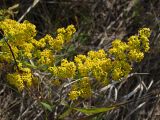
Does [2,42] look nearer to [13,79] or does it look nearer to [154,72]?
[13,79]

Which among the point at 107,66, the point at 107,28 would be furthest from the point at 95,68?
the point at 107,28

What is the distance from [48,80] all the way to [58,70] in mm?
499

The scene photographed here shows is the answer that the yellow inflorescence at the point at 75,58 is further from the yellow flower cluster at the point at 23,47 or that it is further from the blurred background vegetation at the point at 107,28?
the blurred background vegetation at the point at 107,28

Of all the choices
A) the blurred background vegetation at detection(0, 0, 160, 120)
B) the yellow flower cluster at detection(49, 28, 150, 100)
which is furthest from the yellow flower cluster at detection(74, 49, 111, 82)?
the blurred background vegetation at detection(0, 0, 160, 120)

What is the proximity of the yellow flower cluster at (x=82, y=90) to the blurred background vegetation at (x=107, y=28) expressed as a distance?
29.6 inches

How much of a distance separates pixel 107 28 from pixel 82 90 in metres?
1.26

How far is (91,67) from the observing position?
4.54 ft

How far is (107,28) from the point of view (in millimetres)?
2623

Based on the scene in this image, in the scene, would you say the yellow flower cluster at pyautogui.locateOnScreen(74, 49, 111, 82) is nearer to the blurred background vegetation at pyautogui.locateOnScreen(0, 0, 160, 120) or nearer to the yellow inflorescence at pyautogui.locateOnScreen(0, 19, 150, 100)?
the yellow inflorescence at pyautogui.locateOnScreen(0, 19, 150, 100)

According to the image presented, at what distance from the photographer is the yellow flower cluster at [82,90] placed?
1410 mm

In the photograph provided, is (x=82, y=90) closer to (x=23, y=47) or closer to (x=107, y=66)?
(x=107, y=66)

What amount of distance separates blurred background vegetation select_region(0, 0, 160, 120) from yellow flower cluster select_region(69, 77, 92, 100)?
75cm

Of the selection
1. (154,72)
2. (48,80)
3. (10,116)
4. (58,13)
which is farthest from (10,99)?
(154,72)

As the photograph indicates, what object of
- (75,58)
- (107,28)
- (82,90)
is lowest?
(82,90)
